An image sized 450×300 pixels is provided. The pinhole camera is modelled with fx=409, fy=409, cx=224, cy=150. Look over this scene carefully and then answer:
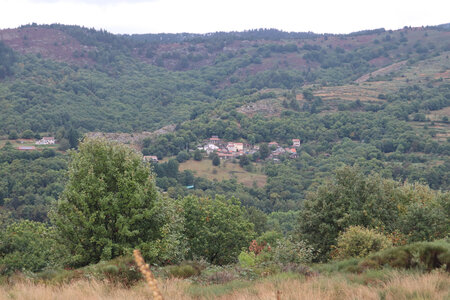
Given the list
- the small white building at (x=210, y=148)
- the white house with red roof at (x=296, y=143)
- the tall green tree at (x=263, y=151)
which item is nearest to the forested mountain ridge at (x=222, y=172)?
the tall green tree at (x=263, y=151)

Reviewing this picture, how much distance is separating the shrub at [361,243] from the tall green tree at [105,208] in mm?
6984

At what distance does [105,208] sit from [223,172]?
73747mm

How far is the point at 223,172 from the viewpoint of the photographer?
88500mm

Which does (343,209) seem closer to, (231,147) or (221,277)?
(221,277)

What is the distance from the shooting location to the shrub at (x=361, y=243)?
1459 centimetres

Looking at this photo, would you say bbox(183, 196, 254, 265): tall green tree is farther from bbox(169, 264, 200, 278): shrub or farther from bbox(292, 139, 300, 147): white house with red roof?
bbox(292, 139, 300, 147): white house with red roof

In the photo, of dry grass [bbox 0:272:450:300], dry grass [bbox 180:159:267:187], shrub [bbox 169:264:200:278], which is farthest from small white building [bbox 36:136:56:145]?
dry grass [bbox 0:272:450:300]

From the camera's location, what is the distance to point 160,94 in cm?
A: 19038

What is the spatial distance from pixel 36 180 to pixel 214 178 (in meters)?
33.1

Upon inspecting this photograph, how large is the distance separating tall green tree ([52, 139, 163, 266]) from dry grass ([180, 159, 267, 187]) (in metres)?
65.8

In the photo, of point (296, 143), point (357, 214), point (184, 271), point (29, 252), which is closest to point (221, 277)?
point (184, 271)

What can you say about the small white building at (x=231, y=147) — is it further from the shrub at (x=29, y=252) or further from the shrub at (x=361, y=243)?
the shrub at (x=361, y=243)

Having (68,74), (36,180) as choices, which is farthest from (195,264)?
(68,74)

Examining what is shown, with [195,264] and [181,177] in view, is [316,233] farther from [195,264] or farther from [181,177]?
[181,177]
